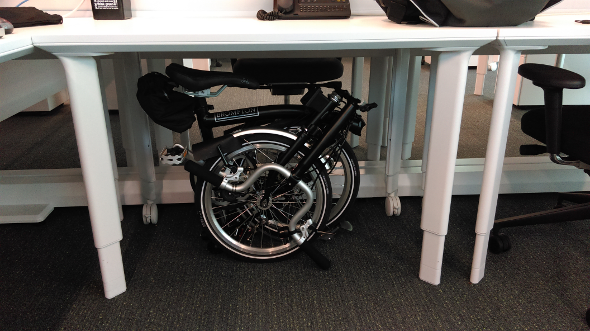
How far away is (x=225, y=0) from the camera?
56.4 inches

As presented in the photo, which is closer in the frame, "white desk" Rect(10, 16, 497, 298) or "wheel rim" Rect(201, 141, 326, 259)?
→ "white desk" Rect(10, 16, 497, 298)

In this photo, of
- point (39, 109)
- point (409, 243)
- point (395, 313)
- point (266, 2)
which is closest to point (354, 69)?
point (266, 2)

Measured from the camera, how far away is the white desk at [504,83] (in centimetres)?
97

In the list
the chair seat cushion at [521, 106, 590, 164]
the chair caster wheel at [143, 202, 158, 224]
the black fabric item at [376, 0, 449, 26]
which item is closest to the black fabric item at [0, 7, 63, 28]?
the chair caster wheel at [143, 202, 158, 224]

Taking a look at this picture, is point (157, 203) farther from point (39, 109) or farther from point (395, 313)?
point (39, 109)

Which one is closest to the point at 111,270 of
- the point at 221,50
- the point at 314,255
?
the point at 314,255

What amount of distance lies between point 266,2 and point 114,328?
1.10 meters

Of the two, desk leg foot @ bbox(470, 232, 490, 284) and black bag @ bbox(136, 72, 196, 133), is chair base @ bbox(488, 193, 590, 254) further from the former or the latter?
black bag @ bbox(136, 72, 196, 133)

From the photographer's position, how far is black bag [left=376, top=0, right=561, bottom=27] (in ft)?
3.22

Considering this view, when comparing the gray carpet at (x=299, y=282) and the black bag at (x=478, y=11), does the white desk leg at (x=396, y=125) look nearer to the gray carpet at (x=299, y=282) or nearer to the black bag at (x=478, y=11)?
the gray carpet at (x=299, y=282)

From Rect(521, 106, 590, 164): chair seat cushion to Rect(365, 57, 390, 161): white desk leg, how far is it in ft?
2.37

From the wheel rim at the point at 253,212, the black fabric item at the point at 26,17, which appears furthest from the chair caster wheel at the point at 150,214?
the black fabric item at the point at 26,17

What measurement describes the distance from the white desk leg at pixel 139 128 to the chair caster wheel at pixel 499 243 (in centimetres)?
119

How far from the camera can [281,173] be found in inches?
48.6
